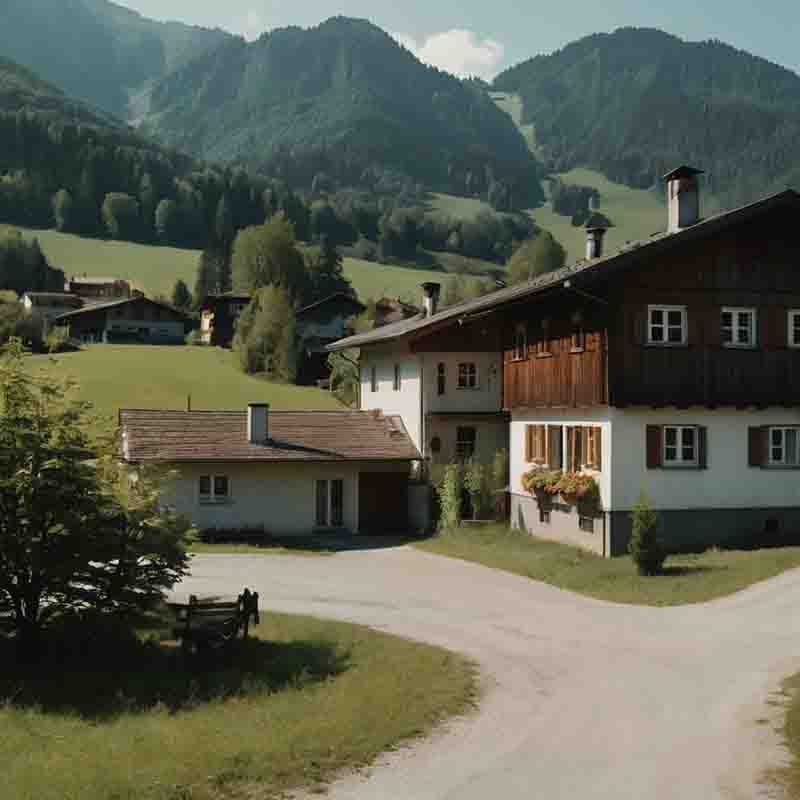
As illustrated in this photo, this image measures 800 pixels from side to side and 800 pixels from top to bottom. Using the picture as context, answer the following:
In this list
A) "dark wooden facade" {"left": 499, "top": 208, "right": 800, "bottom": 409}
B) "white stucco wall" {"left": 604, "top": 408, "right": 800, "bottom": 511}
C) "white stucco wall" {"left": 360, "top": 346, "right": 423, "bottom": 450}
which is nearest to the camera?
"dark wooden facade" {"left": 499, "top": 208, "right": 800, "bottom": 409}

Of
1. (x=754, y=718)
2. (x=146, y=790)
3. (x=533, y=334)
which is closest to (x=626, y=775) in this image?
(x=754, y=718)

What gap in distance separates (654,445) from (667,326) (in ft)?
9.89

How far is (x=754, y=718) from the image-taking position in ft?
41.4

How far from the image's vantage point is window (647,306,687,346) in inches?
1061

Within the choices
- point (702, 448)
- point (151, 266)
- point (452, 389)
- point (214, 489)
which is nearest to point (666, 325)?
point (702, 448)

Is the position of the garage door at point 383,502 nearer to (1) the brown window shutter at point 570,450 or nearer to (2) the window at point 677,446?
(1) the brown window shutter at point 570,450

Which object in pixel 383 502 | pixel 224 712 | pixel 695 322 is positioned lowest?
pixel 224 712

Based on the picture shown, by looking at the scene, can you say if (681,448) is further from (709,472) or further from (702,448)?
(709,472)

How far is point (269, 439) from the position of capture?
36.2m

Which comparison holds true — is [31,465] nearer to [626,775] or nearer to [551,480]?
[626,775]

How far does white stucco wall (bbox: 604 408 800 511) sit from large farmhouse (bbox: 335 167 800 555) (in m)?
0.03

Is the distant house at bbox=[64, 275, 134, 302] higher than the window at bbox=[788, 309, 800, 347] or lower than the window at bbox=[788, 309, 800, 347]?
higher

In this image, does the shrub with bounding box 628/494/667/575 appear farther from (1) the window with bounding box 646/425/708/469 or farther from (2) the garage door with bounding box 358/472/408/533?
(2) the garage door with bounding box 358/472/408/533

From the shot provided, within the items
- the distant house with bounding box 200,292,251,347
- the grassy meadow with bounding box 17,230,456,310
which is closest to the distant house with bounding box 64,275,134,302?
the grassy meadow with bounding box 17,230,456,310
